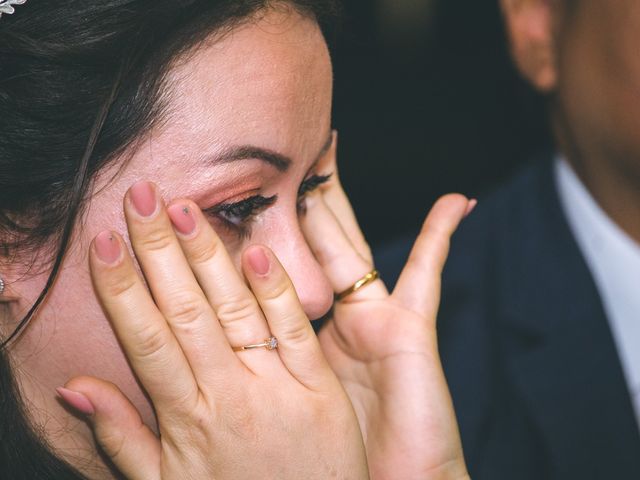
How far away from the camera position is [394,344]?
157 cm

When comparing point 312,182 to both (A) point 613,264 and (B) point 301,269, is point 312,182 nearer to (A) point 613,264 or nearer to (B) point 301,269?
(B) point 301,269

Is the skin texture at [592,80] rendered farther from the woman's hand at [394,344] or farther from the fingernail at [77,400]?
the fingernail at [77,400]

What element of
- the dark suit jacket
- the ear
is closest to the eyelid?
the dark suit jacket

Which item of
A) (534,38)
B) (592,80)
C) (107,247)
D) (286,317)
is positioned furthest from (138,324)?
(534,38)

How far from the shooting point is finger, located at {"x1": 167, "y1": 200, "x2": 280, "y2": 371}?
1.20m

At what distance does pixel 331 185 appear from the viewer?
1770 millimetres

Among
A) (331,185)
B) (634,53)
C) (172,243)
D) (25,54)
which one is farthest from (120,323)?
(634,53)

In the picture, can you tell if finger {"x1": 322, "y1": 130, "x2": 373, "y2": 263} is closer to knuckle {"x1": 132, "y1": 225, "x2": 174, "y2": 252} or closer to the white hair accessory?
knuckle {"x1": 132, "y1": 225, "x2": 174, "y2": 252}

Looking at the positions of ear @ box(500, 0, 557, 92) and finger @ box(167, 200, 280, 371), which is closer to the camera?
finger @ box(167, 200, 280, 371)

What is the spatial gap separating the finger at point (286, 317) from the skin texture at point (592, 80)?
1031 millimetres

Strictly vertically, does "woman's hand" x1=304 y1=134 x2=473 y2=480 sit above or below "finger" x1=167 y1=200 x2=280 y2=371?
below

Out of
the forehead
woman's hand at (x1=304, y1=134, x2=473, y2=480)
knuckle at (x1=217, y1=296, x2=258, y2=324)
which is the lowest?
woman's hand at (x1=304, y1=134, x2=473, y2=480)

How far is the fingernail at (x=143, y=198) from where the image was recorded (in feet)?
3.83

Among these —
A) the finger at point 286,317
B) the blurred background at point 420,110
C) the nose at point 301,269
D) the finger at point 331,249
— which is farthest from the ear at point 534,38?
the blurred background at point 420,110
